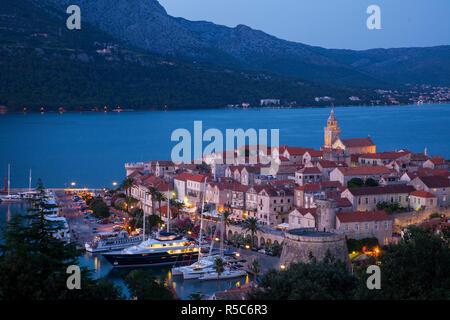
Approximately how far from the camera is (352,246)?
98.3ft

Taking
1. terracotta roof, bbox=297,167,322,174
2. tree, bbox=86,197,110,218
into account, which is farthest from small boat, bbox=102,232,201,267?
terracotta roof, bbox=297,167,322,174

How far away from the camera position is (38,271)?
15.4m

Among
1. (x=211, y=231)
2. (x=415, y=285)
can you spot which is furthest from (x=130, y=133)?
(x=415, y=285)

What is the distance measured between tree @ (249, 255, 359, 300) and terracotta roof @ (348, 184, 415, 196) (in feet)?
56.3

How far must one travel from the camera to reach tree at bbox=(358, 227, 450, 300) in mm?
17031

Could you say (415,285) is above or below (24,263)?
below

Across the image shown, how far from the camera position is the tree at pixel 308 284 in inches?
570

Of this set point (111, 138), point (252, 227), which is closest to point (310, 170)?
point (252, 227)

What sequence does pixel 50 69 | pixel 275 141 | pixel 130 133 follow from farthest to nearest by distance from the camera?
Result: pixel 50 69 < pixel 130 133 < pixel 275 141

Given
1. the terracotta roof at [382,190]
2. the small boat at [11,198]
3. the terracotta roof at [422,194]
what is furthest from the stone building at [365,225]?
the small boat at [11,198]

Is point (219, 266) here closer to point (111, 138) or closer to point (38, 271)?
point (38, 271)

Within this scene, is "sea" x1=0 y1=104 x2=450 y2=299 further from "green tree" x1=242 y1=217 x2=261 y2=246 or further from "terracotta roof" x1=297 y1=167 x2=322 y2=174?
"terracotta roof" x1=297 y1=167 x2=322 y2=174
